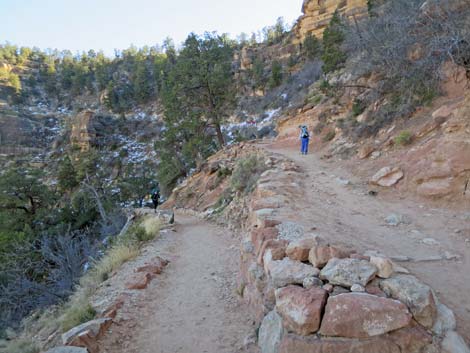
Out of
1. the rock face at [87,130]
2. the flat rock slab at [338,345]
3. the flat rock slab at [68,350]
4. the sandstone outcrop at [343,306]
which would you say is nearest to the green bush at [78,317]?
the flat rock slab at [68,350]

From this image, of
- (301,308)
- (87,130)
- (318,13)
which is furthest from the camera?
(87,130)

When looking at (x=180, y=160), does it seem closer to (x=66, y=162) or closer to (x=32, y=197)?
(x=32, y=197)

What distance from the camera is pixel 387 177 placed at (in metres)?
6.15

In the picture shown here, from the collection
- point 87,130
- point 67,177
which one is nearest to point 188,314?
point 67,177

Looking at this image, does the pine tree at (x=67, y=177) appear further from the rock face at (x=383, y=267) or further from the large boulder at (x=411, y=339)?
the large boulder at (x=411, y=339)

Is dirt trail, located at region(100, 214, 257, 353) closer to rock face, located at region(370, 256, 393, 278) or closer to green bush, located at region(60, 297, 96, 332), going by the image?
green bush, located at region(60, 297, 96, 332)

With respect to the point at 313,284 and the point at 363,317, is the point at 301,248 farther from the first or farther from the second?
the point at 363,317

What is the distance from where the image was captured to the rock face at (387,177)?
600cm

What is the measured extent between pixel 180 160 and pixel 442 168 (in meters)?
17.1

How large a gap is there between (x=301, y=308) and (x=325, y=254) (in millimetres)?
709

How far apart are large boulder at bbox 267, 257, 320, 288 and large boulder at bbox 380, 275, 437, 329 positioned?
0.64m

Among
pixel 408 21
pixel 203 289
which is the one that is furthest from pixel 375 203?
pixel 408 21

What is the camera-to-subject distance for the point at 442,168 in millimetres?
5246

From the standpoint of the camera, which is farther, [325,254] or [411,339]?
[325,254]
